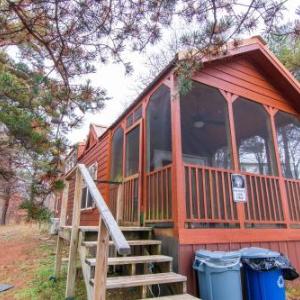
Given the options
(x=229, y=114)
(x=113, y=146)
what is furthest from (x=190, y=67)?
(x=113, y=146)

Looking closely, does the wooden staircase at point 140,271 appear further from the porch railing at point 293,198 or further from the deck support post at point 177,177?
the porch railing at point 293,198

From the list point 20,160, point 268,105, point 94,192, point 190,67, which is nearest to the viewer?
point 94,192

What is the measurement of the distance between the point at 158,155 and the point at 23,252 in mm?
4381

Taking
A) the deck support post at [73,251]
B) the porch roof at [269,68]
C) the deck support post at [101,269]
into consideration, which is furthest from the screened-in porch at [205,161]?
the deck support post at [101,269]

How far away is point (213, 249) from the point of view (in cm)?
404

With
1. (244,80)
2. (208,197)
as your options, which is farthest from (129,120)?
(208,197)

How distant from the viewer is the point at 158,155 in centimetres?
747

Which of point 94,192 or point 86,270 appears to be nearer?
point 94,192

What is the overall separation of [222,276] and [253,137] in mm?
5281

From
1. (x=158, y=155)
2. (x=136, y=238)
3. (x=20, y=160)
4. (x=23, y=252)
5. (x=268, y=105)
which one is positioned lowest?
(x=23, y=252)

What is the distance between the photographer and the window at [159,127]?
534 centimetres

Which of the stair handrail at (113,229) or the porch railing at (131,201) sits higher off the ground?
the porch railing at (131,201)

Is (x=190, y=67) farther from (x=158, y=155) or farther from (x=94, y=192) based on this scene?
(x=158, y=155)

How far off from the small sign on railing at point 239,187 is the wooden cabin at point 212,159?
8 centimetres
